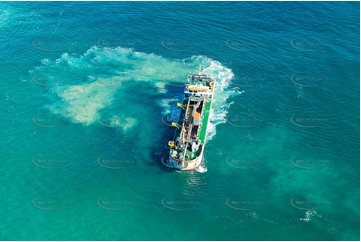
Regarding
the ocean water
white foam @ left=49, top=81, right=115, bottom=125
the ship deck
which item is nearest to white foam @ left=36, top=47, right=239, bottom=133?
white foam @ left=49, top=81, right=115, bottom=125

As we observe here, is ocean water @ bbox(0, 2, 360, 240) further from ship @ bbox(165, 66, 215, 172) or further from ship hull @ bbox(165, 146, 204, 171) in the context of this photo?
ship @ bbox(165, 66, 215, 172)

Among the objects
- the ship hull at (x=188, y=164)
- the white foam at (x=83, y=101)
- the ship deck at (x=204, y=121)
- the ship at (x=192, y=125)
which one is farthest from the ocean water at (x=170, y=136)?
the ship at (x=192, y=125)

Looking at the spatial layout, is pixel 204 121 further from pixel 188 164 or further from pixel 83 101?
pixel 83 101

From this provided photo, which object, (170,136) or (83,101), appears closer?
(170,136)

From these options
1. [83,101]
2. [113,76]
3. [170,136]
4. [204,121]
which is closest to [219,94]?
[204,121]

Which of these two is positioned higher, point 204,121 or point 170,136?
point 204,121

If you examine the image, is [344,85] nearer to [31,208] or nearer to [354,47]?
[354,47]

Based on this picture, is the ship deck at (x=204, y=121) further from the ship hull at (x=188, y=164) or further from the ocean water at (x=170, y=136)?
the ship hull at (x=188, y=164)

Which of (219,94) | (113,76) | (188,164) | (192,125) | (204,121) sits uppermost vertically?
(219,94)
